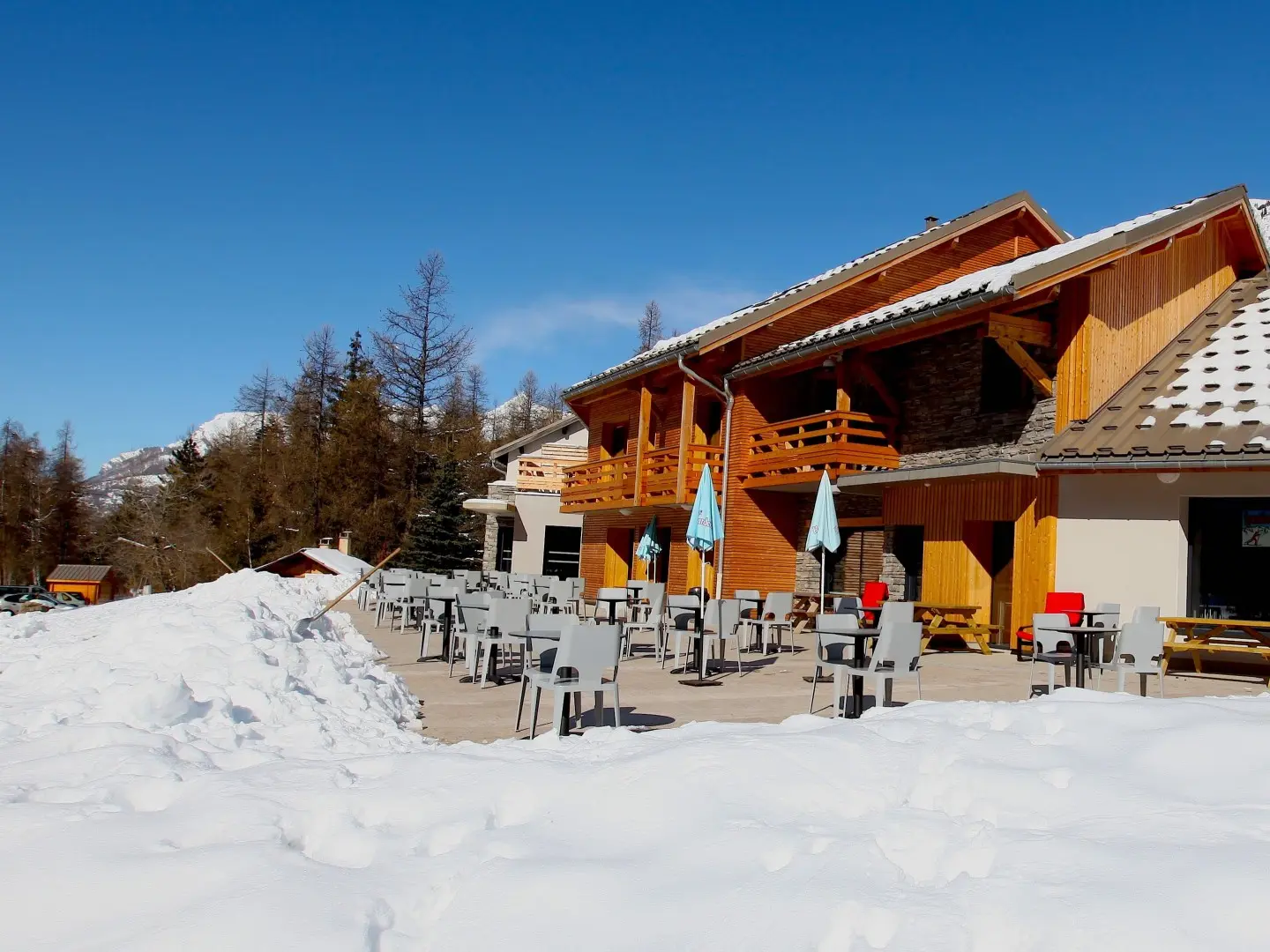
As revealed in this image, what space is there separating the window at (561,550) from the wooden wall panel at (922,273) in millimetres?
12816

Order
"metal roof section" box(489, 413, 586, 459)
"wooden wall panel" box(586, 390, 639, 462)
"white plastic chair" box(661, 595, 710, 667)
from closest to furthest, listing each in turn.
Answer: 1. "white plastic chair" box(661, 595, 710, 667)
2. "wooden wall panel" box(586, 390, 639, 462)
3. "metal roof section" box(489, 413, 586, 459)

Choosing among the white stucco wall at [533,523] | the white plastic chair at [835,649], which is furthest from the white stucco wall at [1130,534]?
the white stucco wall at [533,523]

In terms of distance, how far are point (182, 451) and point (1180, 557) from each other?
50.5 meters

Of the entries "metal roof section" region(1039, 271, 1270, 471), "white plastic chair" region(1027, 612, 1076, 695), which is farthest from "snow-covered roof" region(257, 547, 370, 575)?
"white plastic chair" region(1027, 612, 1076, 695)

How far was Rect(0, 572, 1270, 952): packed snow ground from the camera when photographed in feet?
8.81

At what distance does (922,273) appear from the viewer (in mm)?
18391

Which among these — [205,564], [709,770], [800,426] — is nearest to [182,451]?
[205,564]

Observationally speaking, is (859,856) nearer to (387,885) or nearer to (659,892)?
(659,892)

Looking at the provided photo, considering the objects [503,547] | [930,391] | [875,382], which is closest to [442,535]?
[503,547]

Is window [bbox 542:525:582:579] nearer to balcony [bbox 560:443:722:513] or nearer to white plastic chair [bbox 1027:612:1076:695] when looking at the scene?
balcony [bbox 560:443:722:513]

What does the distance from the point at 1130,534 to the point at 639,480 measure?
10.3m

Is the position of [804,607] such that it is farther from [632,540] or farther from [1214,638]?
[1214,638]

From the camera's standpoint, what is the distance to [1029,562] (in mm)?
13266

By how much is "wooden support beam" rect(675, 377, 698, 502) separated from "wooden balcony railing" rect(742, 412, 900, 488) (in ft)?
3.88
